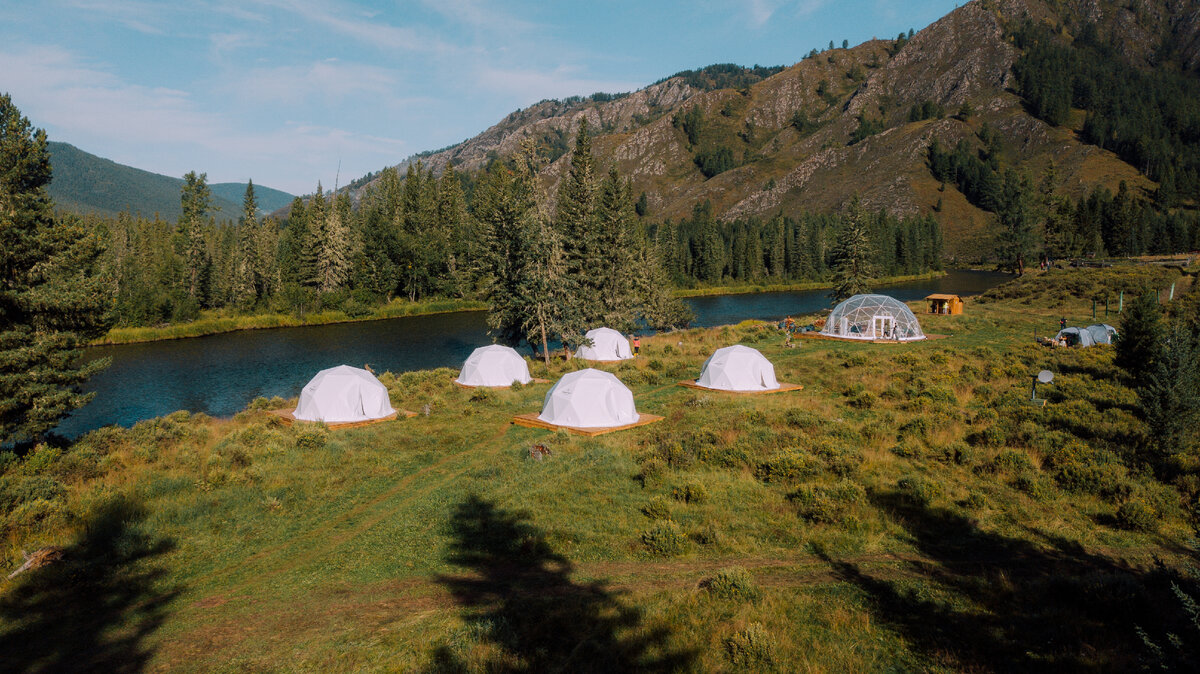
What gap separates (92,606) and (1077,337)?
43.7 metres

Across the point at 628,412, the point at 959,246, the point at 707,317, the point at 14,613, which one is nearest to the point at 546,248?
the point at 628,412

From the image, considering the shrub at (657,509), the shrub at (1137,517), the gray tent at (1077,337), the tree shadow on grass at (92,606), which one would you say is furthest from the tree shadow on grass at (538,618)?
the gray tent at (1077,337)

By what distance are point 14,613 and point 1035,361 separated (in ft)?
123

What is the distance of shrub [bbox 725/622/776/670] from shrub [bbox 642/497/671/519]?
5393 mm

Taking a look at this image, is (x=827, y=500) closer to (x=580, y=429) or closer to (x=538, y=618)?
(x=538, y=618)

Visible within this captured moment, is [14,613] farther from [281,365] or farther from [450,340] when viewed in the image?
[450,340]

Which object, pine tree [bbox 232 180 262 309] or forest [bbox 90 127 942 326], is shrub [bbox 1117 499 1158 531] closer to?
forest [bbox 90 127 942 326]

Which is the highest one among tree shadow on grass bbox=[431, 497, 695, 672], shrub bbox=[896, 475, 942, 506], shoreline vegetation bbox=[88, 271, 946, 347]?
shoreline vegetation bbox=[88, 271, 946, 347]

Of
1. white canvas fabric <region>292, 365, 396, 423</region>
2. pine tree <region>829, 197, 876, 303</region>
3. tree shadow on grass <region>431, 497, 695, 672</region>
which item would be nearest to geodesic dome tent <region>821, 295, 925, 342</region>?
pine tree <region>829, 197, 876, 303</region>

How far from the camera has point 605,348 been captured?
129ft

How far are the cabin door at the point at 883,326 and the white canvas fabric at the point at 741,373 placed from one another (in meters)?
16.0

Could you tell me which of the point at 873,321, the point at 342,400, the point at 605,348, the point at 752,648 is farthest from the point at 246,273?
the point at 752,648

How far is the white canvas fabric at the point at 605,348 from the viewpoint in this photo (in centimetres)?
3897

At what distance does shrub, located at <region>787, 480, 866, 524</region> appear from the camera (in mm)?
12711
